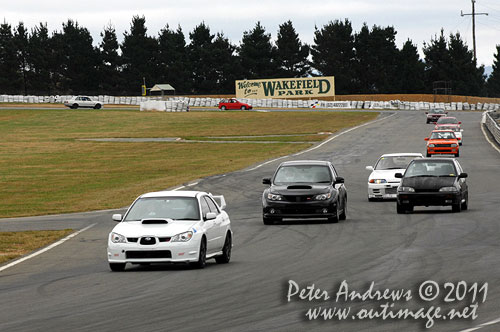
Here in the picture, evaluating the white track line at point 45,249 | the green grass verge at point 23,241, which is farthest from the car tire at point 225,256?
the green grass verge at point 23,241

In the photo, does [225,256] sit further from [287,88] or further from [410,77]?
[410,77]

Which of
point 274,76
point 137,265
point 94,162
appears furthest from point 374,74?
point 137,265

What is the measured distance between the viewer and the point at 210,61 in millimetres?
157000

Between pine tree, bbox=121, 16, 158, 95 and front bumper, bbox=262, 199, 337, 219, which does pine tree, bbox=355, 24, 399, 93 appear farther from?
front bumper, bbox=262, 199, 337, 219

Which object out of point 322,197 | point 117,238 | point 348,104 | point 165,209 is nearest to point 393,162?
point 322,197

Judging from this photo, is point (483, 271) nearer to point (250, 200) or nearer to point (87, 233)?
point (87, 233)

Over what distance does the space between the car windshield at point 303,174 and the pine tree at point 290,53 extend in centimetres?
13060

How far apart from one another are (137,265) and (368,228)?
276 inches

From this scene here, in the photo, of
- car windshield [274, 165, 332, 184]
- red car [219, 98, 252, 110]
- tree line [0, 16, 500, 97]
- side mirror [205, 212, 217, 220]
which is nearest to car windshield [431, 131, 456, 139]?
car windshield [274, 165, 332, 184]

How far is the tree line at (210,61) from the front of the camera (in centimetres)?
15150

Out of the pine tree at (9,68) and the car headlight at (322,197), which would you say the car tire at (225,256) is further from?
the pine tree at (9,68)

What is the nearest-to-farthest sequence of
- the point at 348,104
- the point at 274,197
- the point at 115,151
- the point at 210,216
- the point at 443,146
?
the point at 210,216
the point at 274,197
the point at 443,146
the point at 115,151
the point at 348,104

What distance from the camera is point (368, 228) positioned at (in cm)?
2214

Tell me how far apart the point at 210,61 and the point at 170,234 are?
143 metres
